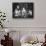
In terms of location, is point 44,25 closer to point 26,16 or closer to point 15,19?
point 26,16

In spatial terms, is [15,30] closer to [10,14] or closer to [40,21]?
[10,14]

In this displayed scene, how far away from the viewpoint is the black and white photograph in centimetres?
439

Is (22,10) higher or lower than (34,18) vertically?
higher

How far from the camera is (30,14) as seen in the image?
14.4 feet

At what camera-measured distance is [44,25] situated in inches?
174

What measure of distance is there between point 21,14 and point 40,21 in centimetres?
62

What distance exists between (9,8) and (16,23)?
1.66 feet

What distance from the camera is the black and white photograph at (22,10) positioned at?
4395mm

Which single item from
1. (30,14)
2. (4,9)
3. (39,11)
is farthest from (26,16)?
(4,9)

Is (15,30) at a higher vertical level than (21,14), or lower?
lower

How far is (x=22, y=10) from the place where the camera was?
4.41m

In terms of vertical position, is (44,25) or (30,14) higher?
(30,14)

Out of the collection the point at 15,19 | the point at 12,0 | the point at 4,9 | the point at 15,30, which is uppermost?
the point at 12,0

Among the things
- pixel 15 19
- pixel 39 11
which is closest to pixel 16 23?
pixel 15 19
